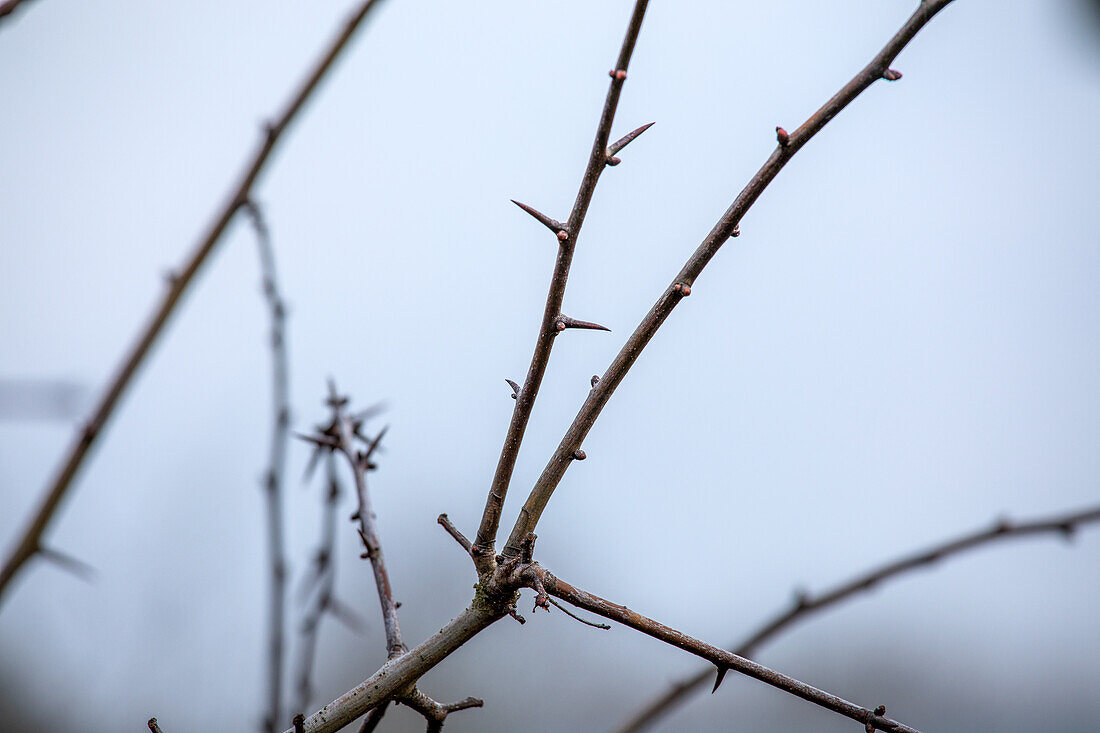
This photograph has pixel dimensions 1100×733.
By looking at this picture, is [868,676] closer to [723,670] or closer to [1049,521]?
[1049,521]

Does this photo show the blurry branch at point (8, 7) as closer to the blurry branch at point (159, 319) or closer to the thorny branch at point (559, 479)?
the blurry branch at point (159, 319)

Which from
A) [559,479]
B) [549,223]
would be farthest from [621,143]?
[559,479]

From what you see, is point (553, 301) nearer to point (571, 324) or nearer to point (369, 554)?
point (571, 324)

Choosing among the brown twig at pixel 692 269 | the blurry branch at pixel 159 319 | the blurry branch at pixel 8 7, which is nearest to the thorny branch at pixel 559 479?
the brown twig at pixel 692 269

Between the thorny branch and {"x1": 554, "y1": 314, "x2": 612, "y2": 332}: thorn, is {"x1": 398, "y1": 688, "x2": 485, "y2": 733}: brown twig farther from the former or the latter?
{"x1": 554, "y1": 314, "x2": 612, "y2": 332}: thorn

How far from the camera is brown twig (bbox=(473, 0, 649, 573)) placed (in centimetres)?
33

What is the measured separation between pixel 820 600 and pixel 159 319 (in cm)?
48

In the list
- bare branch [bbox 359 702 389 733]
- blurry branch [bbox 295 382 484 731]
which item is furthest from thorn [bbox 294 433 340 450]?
bare branch [bbox 359 702 389 733]

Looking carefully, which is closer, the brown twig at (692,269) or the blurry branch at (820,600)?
the brown twig at (692,269)

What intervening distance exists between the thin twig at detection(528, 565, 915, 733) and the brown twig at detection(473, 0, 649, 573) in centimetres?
4

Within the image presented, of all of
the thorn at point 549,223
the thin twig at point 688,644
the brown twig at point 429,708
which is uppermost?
the thorn at point 549,223

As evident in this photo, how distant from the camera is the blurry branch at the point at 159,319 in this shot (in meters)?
0.35

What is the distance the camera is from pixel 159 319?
1.22 ft

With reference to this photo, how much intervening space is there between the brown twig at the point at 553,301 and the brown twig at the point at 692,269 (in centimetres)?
1
